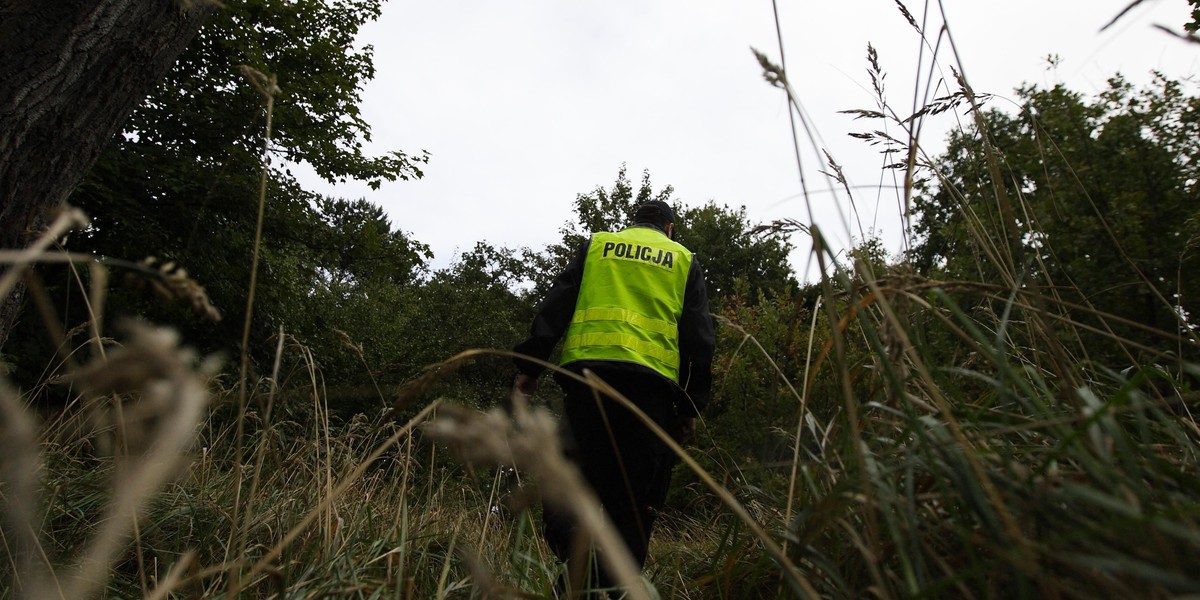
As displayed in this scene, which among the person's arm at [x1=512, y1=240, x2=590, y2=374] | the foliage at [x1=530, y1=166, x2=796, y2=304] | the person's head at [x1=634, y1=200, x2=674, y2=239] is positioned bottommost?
the person's arm at [x1=512, y1=240, x2=590, y2=374]

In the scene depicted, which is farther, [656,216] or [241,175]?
[241,175]

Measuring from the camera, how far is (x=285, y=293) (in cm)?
1020

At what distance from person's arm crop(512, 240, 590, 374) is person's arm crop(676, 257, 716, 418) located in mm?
537

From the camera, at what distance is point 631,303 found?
3297 mm

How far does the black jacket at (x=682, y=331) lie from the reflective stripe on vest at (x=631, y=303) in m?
0.05

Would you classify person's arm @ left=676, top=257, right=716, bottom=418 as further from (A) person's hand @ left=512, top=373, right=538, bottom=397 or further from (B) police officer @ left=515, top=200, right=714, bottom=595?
(A) person's hand @ left=512, top=373, right=538, bottom=397

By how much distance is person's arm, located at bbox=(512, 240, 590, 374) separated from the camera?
327 centimetres

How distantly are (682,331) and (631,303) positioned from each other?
0.34m

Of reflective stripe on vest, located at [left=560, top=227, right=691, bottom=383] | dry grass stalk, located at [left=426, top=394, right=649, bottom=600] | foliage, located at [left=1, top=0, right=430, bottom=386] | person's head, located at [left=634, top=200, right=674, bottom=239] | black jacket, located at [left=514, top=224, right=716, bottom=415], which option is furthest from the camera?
foliage, located at [left=1, top=0, right=430, bottom=386]

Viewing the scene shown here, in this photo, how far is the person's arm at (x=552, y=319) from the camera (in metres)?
3.27

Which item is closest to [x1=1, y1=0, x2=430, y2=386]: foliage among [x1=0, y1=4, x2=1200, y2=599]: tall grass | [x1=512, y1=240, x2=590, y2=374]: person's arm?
[x1=512, y1=240, x2=590, y2=374]: person's arm

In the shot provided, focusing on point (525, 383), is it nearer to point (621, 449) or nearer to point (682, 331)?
point (621, 449)

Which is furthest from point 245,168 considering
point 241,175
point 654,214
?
point 654,214

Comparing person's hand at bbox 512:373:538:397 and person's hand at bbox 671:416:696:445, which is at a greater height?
person's hand at bbox 671:416:696:445
